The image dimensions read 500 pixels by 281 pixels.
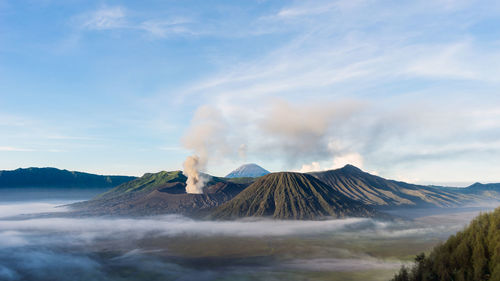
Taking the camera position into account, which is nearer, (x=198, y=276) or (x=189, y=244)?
(x=198, y=276)

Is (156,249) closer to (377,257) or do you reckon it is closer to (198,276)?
(198,276)

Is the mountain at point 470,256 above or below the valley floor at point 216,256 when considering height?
above

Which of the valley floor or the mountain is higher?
the mountain

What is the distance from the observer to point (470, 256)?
4838 centimetres

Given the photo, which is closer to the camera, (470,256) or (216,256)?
(470,256)

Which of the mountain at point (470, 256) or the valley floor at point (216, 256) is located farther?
the valley floor at point (216, 256)

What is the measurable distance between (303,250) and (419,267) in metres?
102

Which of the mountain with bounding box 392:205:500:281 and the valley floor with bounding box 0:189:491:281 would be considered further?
the valley floor with bounding box 0:189:491:281

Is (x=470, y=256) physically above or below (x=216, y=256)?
above

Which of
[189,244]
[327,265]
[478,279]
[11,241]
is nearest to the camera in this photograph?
[478,279]

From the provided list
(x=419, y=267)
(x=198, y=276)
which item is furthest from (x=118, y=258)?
(x=419, y=267)

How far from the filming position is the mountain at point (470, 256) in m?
44.6

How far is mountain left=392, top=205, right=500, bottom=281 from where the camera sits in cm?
4462

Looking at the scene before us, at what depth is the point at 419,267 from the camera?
56.8m
